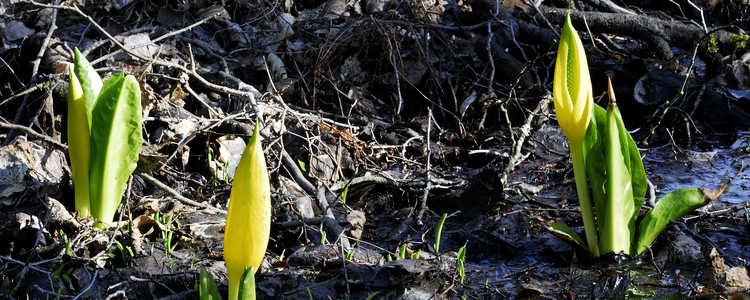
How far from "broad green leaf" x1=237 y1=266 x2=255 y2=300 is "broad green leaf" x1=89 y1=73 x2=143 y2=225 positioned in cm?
109

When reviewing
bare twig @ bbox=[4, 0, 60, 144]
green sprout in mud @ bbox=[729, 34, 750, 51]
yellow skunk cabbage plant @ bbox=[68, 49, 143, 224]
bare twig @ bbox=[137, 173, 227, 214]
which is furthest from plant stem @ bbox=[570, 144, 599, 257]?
green sprout in mud @ bbox=[729, 34, 750, 51]

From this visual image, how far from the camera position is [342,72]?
5117 mm

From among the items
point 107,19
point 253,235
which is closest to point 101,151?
point 253,235

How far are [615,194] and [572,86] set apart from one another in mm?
439

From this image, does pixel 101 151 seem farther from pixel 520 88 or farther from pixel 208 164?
pixel 520 88

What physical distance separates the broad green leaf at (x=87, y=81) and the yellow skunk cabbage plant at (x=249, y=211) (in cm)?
119

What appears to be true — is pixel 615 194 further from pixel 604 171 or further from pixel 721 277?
pixel 721 277

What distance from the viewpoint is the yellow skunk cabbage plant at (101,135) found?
8.53ft

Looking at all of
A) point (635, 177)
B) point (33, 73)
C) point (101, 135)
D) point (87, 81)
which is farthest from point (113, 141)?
point (635, 177)

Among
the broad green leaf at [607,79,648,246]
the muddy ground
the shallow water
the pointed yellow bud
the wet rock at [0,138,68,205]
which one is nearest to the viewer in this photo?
the pointed yellow bud

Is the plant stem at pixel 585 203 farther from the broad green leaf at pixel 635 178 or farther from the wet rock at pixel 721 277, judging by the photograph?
the wet rock at pixel 721 277

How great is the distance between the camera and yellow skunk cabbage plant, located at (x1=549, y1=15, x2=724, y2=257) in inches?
A: 97.0

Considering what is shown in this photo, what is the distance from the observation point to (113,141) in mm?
2631

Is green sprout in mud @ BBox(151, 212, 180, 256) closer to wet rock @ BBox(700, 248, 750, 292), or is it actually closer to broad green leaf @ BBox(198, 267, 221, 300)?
broad green leaf @ BBox(198, 267, 221, 300)
